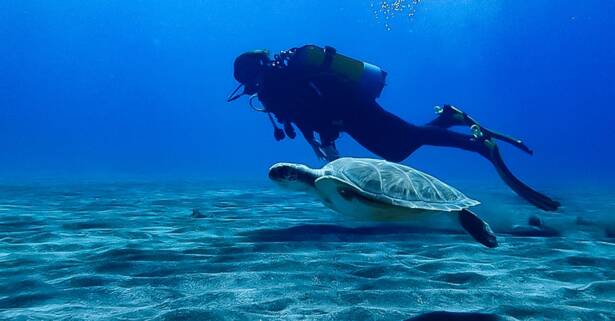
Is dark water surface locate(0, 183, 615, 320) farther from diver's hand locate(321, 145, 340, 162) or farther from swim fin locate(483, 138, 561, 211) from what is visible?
diver's hand locate(321, 145, 340, 162)

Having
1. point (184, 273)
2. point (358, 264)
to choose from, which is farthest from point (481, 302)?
point (184, 273)

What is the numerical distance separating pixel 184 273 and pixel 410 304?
2.20 metres

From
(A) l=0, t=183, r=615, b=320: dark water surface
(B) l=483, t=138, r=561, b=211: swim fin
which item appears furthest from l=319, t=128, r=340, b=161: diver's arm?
(B) l=483, t=138, r=561, b=211: swim fin

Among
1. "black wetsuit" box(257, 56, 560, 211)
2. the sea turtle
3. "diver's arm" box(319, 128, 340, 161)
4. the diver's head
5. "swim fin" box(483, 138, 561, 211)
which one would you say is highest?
the diver's head

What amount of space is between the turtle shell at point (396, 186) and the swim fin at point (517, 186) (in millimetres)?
3094

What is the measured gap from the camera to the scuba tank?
9.82 metres

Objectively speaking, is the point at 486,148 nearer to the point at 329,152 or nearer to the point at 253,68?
the point at 329,152

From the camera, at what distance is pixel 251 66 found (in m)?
10.0


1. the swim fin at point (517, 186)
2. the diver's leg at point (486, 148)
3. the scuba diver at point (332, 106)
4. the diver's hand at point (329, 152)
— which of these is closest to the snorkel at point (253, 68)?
the scuba diver at point (332, 106)

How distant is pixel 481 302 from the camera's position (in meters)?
3.41

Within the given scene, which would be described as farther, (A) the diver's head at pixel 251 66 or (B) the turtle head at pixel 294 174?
(A) the diver's head at pixel 251 66

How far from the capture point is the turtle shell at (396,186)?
17.6 ft

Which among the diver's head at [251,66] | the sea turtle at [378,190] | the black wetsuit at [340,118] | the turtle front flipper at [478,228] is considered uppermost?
the diver's head at [251,66]

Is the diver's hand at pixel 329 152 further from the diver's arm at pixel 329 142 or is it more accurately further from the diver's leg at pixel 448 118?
the diver's leg at pixel 448 118
